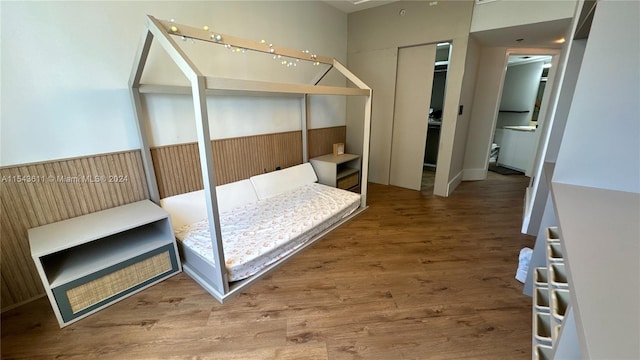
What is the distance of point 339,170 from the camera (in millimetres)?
4062

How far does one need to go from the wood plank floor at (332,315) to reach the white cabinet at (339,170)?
1.27m

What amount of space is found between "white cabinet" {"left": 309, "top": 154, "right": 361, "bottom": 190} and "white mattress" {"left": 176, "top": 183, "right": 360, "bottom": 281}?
35cm

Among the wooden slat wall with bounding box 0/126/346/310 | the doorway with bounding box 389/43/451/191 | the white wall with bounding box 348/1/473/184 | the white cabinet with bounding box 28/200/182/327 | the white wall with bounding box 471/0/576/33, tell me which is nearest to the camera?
the white cabinet with bounding box 28/200/182/327

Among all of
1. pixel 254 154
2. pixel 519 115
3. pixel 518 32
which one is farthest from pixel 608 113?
pixel 519 115

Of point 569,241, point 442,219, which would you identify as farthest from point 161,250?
Answer: point 442,219

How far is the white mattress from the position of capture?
6.58 feet

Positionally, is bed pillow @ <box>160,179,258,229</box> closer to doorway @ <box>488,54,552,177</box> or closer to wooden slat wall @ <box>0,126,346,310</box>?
wooden slat wall @ <box>0,126,346,310</box>

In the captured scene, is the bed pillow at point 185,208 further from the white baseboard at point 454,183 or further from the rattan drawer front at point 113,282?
the white baseboard at point 454,183

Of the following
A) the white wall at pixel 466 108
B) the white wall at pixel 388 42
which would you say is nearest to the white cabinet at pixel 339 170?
the white wall at pixel 388 42

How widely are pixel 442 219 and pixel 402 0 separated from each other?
3056 mm

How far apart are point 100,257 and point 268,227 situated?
4.05 ft

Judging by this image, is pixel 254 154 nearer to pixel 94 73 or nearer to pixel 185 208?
pixel 185 208

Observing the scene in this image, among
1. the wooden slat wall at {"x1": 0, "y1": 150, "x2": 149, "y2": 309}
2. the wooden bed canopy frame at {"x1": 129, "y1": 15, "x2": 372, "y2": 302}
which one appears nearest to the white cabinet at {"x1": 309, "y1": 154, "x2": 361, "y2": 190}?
the wooden bed canopy frame at {"x1": 129, "y1": 15, "x2": 372, "y2": 302}

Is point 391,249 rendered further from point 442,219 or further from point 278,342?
point 278,342
